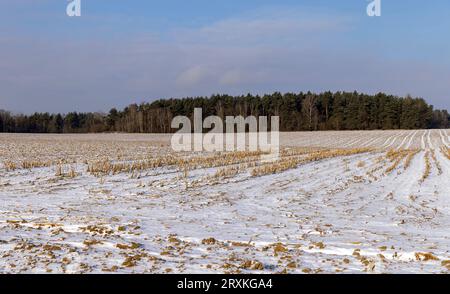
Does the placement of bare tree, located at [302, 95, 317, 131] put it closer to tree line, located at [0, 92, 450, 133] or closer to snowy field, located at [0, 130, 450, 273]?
tree line, located at [0, 92, 450, 133]

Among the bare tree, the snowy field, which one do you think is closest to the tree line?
the bare tree

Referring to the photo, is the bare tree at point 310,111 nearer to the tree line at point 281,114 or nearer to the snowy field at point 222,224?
the tree line at point 281,114

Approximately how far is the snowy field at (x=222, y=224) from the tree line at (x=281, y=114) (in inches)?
3183

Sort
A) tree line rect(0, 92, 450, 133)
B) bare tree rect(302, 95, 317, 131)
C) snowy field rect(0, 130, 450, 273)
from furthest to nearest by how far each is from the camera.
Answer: bare tree rect(302, 95, 317, 131) < tree line rect(0, 92, 450, 133) < snowy field rect(0, 130, 450, 273)

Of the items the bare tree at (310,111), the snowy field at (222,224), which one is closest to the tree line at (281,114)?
the bare tree at (310,111)

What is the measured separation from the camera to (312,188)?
598 inches

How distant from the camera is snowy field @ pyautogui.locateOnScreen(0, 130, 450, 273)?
6.41 m

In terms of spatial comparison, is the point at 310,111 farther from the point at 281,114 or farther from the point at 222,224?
the point at 222,224

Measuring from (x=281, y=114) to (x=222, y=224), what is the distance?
309ft

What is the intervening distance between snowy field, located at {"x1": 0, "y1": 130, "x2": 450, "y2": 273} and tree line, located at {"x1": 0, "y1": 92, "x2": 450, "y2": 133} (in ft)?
265

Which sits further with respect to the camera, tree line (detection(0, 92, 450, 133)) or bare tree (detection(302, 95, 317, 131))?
bare tree (detection(302, 95, 317, 131))

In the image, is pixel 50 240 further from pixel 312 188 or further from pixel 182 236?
pixel 312 188
